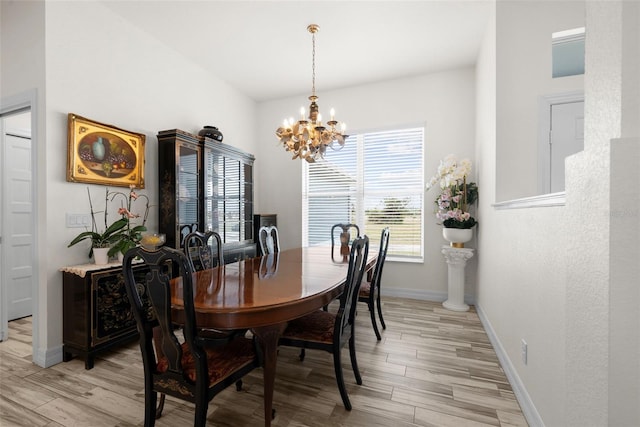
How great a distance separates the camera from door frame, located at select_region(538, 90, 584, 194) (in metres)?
2.55

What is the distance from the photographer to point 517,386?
188cm

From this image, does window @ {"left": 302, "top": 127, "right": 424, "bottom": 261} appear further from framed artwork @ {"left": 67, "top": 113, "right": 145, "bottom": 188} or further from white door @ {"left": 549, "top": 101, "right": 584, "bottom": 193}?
framed artwork @ {"left": 67, "top": 113, "right": 145, "bottom": 188}

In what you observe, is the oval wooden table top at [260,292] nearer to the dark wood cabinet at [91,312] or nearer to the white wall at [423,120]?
the dark wood cabinet at [91,312]

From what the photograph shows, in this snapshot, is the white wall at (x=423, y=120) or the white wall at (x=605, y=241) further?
the white wall at (x=423, y=120)

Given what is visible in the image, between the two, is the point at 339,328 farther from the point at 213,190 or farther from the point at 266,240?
the point at 213,190

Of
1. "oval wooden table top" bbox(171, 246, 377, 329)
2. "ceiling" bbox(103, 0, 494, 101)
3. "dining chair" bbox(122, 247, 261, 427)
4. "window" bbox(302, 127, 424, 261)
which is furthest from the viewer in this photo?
"window" bbox(302, 127, 424, 261)

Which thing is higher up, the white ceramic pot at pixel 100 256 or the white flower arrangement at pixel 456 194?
the white flower arrangement at pixel 456 194

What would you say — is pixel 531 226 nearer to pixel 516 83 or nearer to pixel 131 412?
pixel 516 83

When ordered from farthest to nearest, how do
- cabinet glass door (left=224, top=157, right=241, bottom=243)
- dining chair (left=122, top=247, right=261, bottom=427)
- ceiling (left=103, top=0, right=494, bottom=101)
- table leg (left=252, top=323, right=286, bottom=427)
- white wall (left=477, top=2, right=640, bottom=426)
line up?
1. cabinet glass door (left=224, top=157, right=241, bottom=243)
2. ceiling (left=103, top=0, right=494, bottom=101)
3. table leg (left=252, top=323, right=286, bottom=427)
4. dining chair (left=122, top=247, right=261, bottom=427)
5. white wall (left=477, top=2, right=640, bottom=426)

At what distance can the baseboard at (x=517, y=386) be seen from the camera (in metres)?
1.58

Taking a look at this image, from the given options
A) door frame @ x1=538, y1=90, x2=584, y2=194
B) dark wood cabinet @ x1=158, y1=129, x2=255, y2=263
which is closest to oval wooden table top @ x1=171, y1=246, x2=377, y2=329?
dark wood cabinet @ x1=158, y1=129, x2=255, y2=263

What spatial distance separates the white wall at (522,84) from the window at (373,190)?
1.53 metres

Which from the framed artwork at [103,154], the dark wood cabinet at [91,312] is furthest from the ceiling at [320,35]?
the dark wood cabinet at [91,312]

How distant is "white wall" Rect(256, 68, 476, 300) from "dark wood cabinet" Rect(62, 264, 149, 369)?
2.82 metres
